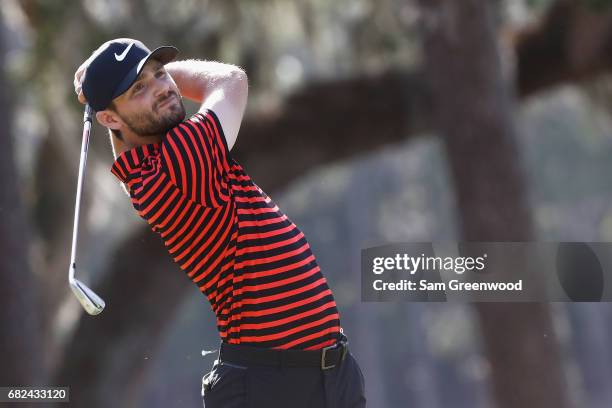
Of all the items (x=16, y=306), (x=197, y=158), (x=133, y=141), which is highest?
(x=16, y=306)

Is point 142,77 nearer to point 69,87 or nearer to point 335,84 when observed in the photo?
point 69,87

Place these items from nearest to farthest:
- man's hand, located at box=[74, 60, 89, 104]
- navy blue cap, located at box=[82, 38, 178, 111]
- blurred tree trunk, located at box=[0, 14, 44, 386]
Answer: navy blue cap, located at box=[82, 38, 178, 111] < man's hand, located at box=[74, 60, 89, 104] < blurred tree trunk, located at box=[0, 14, 44, 386]

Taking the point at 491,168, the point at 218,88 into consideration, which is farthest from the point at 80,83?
the point at 491,168

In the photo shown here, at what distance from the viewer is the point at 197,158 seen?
9.53ft

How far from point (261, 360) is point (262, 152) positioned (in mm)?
6949

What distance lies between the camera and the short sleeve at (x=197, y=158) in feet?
9.49

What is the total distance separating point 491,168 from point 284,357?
17.2 feet

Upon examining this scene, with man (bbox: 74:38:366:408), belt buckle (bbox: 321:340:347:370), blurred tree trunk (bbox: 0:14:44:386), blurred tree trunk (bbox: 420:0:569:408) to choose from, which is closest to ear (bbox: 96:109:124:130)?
man (bbox: 74:38:366:408)

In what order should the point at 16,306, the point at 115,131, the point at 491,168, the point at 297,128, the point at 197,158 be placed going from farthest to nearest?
the point at 297,128 → the point at 491,168 → the point at 16,306 → the point at 115,131 → the point at 197,158

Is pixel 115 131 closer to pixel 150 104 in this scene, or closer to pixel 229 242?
pixel 150 104

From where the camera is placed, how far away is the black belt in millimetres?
3045

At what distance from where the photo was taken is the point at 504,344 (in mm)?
8188

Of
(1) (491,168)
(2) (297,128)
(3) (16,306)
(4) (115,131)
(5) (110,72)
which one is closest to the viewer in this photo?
(5) (110,72)

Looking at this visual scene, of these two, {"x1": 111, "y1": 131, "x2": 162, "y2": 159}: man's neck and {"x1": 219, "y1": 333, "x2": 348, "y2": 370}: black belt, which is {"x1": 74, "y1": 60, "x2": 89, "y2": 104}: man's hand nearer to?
{"x1": 111, "y1": 131, "x2": 162, "y2": 159}: man's neck
